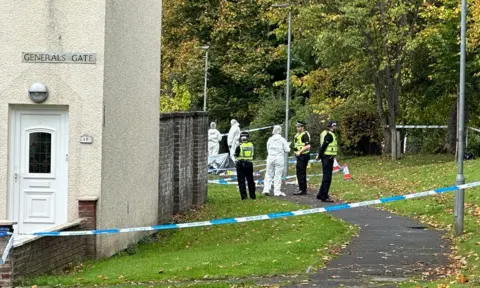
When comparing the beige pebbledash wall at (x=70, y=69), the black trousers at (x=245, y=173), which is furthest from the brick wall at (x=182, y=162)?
the beige pebbledash wall at (x=70, y=69)

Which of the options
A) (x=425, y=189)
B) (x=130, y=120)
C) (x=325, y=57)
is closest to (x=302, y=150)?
(x=425, y=189)

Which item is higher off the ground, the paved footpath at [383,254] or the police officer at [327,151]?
the police officer at [327,151]

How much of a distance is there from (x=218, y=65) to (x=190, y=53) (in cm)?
157

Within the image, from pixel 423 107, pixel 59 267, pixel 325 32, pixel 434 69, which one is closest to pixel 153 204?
pixel 59 267

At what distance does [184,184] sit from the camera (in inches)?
917

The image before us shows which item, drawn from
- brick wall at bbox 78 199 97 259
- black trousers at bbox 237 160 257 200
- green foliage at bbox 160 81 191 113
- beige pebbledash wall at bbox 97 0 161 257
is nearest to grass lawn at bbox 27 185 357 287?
brick wall at bbox 78 199 97 259

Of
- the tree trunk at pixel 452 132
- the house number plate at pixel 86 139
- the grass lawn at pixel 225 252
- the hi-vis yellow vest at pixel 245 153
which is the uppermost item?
the tree trunk at pixel 452 132

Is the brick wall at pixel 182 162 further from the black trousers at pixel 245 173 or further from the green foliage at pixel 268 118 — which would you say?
the green foliage at pixel 268 118

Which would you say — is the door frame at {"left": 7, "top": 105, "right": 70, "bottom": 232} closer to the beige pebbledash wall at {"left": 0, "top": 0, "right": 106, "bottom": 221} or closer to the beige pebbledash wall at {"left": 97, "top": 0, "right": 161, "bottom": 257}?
the beige pebbledash wall at {"left": 0, "top": 0, "right": 106, "bottom": 221}

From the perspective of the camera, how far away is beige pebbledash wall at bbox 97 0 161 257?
16.4 meters

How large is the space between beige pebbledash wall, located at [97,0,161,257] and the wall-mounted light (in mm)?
963

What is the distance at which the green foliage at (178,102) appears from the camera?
47.2 m

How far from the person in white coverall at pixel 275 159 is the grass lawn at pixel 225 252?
10.1ft

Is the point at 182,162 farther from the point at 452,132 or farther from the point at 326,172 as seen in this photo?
the point at 452,132
